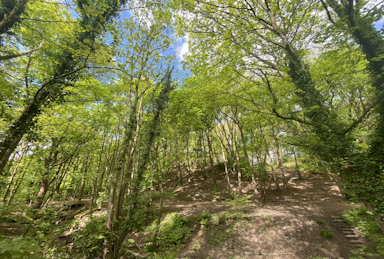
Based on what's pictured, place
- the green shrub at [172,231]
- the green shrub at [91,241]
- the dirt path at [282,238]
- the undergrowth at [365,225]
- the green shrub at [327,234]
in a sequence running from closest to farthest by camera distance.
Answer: the green shrub at [91,241] → the undergrowth at [365,225] → the dirt path at [282,238] → the green shrub at [327,234] → the green shrub at [172,231]

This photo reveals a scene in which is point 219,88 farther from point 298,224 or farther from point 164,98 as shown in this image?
point 298,224

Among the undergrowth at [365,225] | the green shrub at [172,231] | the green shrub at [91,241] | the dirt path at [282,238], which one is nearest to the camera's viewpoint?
the green shrub at [91,241]

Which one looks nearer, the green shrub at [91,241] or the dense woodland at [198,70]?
the dense woodland at [198,70]

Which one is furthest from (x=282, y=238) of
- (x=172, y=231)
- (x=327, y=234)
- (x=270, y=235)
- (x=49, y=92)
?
(x=49, y=92)

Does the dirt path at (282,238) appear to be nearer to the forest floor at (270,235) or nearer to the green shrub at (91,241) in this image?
the forest floor at (270,235)

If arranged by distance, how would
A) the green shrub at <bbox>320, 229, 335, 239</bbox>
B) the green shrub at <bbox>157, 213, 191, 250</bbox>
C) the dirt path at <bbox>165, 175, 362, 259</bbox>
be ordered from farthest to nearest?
the green shrub at <bbox>157, 213, 191, 250</bbox> < the green shrub at <bbox>320, 229, 335, 239</bbox> < the dirt path at <bbox>165, 175, 362, 259</bbox>

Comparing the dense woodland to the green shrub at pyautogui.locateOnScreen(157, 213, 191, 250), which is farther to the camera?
the green shrub at pyautogui.locateOnScreen(157, 213, 191, 250)

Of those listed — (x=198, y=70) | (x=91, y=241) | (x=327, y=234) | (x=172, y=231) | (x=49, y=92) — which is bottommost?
(x=172, y=231)

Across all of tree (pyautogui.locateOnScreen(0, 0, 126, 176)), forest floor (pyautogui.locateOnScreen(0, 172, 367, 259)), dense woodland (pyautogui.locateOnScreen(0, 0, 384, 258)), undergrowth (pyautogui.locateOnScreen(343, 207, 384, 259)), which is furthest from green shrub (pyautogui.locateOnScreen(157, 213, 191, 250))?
undergrowth (pyautogui.locateOnScreen(343, 207, 384, 259))

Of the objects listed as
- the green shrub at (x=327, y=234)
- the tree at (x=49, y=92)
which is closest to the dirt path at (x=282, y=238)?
the green shrub at (x=327, y=234)

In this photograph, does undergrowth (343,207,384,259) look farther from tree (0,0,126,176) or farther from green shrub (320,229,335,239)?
tree (0,0,126,176)

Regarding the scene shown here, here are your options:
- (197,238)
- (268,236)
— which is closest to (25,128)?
(197,238)

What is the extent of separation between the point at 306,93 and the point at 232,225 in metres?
6.63

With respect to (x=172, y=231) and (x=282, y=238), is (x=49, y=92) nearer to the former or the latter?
(x=172, y=231)
